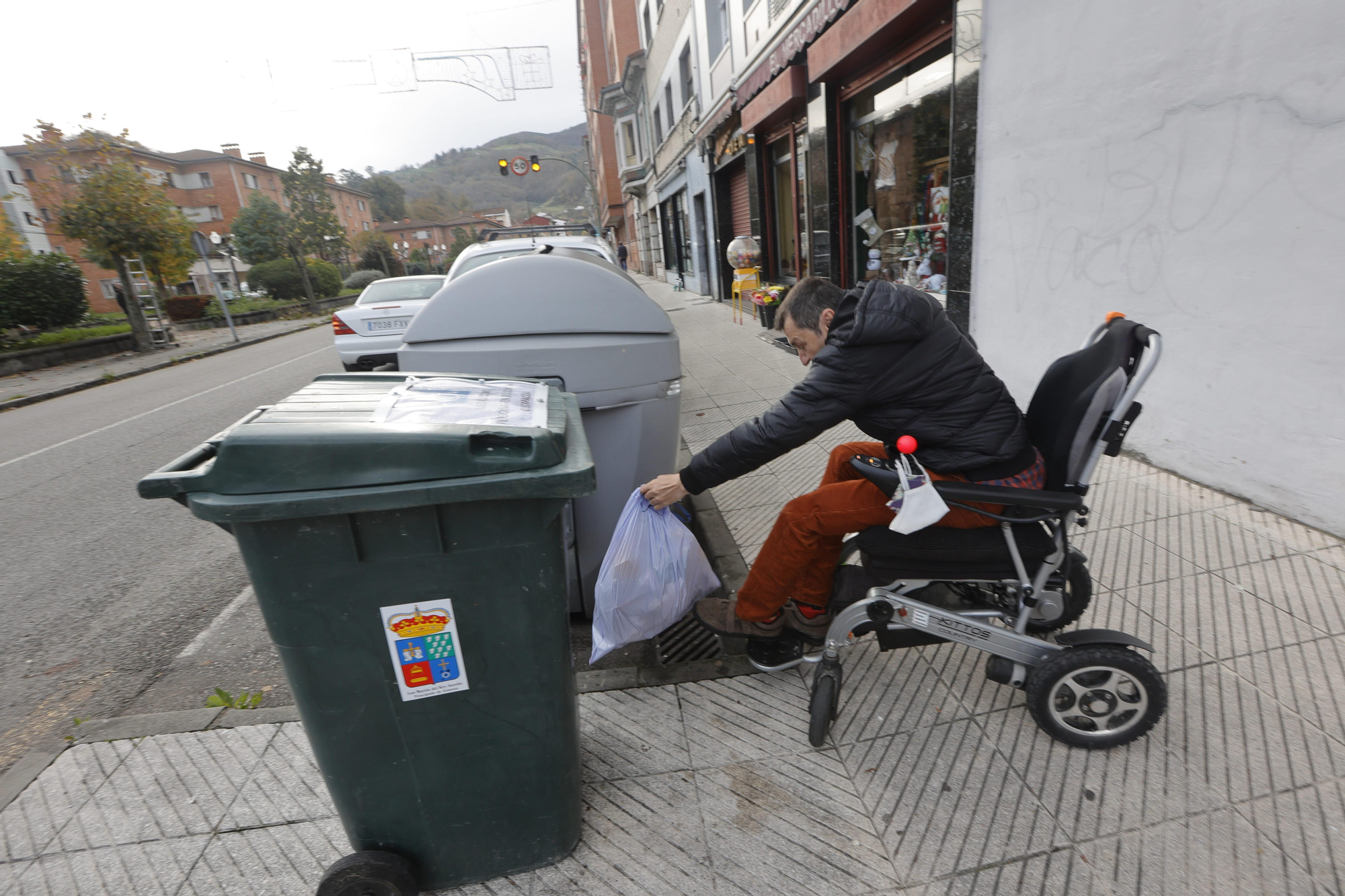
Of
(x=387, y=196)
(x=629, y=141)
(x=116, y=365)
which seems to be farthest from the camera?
(x=387, y=196)

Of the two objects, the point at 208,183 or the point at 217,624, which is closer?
the point at 217,624

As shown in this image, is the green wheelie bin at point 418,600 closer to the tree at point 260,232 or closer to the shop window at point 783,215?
the shop window at point 783,215

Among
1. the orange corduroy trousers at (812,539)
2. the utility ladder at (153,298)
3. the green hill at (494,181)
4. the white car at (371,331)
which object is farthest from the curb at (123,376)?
the green hill at (494,181)

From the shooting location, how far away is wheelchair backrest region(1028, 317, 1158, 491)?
1.77 m

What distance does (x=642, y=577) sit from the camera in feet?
7.32

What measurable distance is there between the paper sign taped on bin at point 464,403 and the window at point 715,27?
1316 centimetres

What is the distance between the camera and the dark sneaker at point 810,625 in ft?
7.79

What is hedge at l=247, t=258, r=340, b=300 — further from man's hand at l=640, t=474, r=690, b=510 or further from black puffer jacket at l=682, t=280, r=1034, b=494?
black puffer jacket at l=682, t=280, r=1034, b=494

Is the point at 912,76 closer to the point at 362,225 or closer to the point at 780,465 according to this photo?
the point at 780,465

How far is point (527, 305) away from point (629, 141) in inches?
1367

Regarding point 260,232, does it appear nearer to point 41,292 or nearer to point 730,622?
point 41,292

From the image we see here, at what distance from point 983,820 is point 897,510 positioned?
856 millimetres

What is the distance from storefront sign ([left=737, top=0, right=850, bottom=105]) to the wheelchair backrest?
635 centimetres

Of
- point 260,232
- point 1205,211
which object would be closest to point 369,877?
point 1205,211
